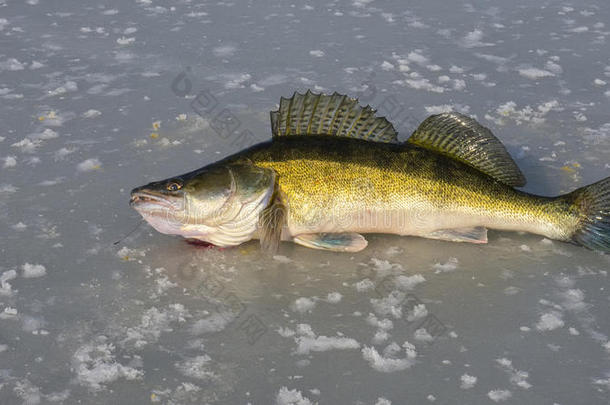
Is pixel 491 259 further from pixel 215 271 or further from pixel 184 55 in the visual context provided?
pixel 184 55

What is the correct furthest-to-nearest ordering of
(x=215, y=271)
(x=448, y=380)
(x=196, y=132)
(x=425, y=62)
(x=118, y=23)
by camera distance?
(x=118, y=23)
(x=425, y=62)
(x=196, y=132)
(x=215, y=271)
(x=448, y=380)

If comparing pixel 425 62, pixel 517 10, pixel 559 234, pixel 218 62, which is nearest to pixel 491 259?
pixel 559 234

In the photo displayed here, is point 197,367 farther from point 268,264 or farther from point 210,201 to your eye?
point 210,201

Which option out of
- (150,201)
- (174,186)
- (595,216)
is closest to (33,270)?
(150,201)

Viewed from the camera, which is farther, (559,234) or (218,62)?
(218,62)

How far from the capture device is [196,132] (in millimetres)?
5242

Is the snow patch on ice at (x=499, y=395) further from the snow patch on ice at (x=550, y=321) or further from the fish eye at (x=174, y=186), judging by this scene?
the fish eye at (x=174, y=186)

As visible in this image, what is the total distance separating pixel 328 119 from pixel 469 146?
30.8 inches

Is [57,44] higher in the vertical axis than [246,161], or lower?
lower

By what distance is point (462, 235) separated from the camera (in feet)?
12.5

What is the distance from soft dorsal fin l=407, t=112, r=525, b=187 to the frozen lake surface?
364 mm

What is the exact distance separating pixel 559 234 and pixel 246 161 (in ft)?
5.51

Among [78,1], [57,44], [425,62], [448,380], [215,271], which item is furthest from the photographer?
[78,1]

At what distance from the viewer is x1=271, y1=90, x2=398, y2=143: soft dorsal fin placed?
3.88 metres
